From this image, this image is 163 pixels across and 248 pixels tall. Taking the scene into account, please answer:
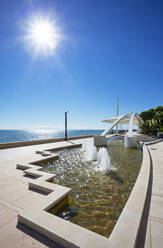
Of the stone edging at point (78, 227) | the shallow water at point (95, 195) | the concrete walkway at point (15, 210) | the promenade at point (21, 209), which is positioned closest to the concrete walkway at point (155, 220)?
the promenade at point (21, 209)

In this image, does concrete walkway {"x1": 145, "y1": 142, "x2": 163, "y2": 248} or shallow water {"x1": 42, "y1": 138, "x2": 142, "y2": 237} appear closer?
concrete walkway {"x1": 145, "y1": 142, "x2": 163, "y2": 248}

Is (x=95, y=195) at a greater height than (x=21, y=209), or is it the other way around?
(x=21, y=209)

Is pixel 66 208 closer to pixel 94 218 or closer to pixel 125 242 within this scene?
pixel 94 218

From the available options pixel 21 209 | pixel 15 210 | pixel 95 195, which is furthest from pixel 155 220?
pixel 15 210

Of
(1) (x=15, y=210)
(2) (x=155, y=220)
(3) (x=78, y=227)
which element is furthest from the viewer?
(1) (x=15, y=210)

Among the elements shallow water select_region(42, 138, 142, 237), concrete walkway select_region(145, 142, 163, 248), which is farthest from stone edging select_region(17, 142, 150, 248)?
shallow water select_region(42, 138, 142, 237)

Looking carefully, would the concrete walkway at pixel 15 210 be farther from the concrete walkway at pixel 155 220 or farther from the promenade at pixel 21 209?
the concrete walkway at pixel 155 220

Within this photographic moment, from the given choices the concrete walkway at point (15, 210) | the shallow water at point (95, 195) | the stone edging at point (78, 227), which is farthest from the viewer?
the shallow water at point (95, 195)

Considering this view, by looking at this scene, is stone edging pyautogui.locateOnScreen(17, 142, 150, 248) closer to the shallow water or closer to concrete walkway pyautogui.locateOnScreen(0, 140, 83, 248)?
concrete walkway pyautogui.locateOnScreen(0, 140, 83, 248)

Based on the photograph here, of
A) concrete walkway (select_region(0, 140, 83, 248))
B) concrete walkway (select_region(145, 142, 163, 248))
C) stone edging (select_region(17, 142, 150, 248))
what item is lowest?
concrete walkway (select_region(145, 142, 163, 248))

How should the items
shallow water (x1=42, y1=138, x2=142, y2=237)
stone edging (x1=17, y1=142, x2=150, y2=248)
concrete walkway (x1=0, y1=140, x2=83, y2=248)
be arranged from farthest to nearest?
shallow water (x1=42, y1=138, x2=142, y2=237) < concrete walkway (x1=0, y1=140, x2=83, y2=248) < stone edging (x1=17, y1=142, x2=150, y2=248)

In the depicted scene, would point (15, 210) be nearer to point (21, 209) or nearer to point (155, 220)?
point (21, 209)

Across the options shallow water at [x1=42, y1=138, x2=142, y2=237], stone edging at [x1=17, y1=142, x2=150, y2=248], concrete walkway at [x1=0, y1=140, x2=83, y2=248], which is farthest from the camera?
shallow water at [x1=42, y1=138, x2=142, y2=237]

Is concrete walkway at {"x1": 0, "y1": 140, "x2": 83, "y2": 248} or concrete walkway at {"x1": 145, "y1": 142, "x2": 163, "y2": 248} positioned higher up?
concrete walkway at {"x1": 0, "y1": 140, "x2": 83, "y2": 248}
